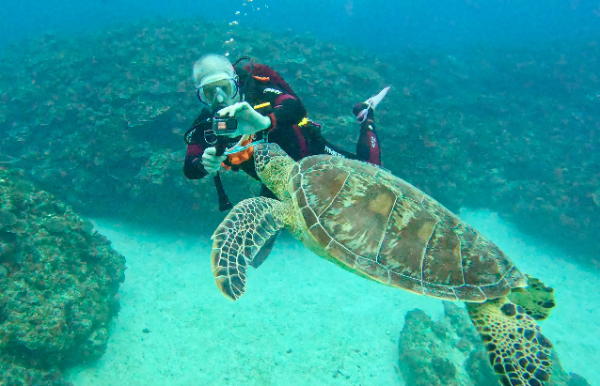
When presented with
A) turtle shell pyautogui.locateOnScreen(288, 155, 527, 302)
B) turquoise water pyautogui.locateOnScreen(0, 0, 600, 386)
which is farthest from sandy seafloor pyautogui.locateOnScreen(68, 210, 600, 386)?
turtle shell pyautogui.locateOnScreen(288, 155, 527, 302)

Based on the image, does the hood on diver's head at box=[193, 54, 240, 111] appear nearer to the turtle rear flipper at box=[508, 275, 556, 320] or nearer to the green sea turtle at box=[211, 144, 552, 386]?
the green sea turtle at box=[211, 144, 552, 386]

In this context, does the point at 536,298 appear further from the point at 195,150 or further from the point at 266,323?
the point at 266,323

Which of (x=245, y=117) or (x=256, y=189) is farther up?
(x=245, y=117)

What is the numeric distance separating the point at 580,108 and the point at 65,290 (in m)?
21.7

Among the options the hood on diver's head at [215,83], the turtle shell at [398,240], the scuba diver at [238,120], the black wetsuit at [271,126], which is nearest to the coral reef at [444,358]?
the turtle shell at [398,240]

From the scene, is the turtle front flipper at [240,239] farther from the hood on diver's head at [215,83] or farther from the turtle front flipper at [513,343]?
the turtle front flipper at [513,343]

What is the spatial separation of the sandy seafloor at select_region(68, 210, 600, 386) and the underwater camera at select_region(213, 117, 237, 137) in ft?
16.5

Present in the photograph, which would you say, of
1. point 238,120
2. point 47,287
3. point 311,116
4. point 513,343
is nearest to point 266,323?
point 47,287

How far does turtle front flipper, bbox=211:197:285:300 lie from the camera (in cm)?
263

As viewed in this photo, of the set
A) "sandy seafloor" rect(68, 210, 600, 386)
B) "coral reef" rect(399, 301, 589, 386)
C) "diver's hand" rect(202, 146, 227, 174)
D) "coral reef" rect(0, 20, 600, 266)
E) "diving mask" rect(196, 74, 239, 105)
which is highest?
"diving mask" rect(196, 74, 239, 105)

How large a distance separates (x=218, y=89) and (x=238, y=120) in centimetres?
86

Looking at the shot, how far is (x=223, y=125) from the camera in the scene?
243cm

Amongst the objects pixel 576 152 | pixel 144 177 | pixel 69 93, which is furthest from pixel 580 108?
pixel 69 93

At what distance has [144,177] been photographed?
806 centimetres
